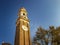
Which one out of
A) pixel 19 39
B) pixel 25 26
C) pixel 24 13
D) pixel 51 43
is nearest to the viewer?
pixel 51 43

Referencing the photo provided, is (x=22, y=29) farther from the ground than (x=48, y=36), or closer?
farther from the ground

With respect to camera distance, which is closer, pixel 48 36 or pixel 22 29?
pixel 48 36

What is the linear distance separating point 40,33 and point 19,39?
534 cm

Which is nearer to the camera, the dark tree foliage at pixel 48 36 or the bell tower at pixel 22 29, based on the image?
the dark tree foliage at pixel 48 36

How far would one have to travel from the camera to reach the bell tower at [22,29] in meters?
28.6

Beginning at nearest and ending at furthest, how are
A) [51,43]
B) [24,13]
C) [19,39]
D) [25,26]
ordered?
[51,43] → [19,39] → [25,26] → [24,13]

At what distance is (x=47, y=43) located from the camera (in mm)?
24094

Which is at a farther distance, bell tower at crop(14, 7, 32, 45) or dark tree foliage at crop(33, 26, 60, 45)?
bell tower at crop(14, 7, 32, 45)

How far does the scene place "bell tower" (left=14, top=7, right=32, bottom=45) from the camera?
93.9 ft

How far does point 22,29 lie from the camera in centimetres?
2989

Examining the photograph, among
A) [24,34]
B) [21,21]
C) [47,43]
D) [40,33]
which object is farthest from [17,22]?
[47,43]

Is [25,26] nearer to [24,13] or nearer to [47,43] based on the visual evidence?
[24,13]

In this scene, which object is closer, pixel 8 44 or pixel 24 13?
pixel 8 44

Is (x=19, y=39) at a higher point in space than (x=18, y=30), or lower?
lower
